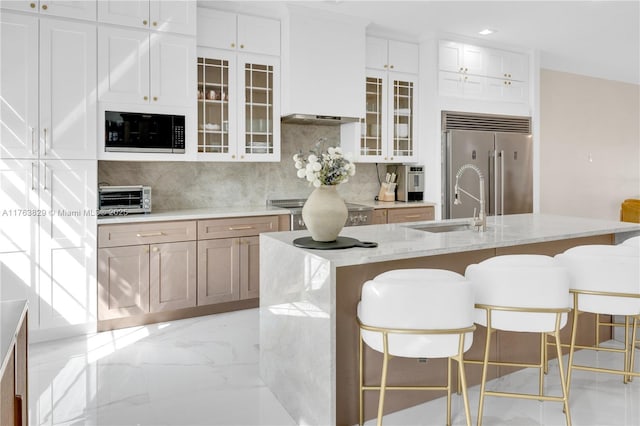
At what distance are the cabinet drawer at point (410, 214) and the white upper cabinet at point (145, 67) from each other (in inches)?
88.3

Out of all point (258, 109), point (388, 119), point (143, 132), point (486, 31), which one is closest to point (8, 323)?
point (143, 132)

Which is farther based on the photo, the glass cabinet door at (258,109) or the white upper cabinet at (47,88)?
the glass cabinet door at (258,109)

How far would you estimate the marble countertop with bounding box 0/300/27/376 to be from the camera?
3.34ft

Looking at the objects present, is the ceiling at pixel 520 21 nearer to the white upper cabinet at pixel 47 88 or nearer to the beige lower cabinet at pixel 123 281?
the white upper cabinet at pixel 47 88

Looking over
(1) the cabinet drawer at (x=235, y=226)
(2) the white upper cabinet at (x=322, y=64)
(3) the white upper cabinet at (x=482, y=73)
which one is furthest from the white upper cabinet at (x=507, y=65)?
(1) the cabinet drawer at (x=235, y=226)

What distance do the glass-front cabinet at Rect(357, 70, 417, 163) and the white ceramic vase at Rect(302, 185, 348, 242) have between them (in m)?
2.56

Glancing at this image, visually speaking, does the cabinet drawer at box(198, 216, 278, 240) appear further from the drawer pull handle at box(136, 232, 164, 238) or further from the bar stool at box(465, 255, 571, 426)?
the bar stool at box(465, 255, 571, 426)

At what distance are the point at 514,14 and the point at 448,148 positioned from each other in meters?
1.42

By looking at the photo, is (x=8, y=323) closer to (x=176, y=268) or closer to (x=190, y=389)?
(x=190, y=389)

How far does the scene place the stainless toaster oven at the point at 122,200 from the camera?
361 centimetres

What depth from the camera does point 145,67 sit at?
3.66 meters

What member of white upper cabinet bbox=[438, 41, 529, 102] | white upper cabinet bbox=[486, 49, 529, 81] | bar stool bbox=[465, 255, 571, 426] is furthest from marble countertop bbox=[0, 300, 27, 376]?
white upper cabinet bbox=[486, 49, 529, 81]

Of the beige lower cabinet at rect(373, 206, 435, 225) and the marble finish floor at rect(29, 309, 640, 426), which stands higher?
the beige lower cabinet at rect(373, 206, 435, 225)

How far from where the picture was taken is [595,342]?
3.28m
